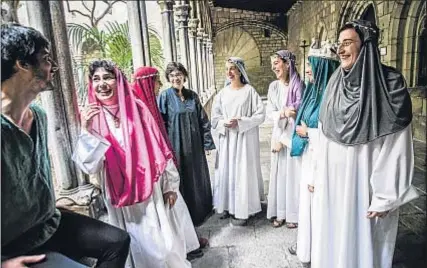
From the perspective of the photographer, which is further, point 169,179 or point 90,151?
point 169,179

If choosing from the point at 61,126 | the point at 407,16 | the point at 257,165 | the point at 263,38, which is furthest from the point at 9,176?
the point at 263,38

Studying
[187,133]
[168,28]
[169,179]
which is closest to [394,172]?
[169,179]

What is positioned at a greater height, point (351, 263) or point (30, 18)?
point (30, 18)

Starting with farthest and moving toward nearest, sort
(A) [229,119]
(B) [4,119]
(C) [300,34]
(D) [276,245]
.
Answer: (C) [300,34]
(A) [229,119]
(D) [276,245]
(B) [4,119]

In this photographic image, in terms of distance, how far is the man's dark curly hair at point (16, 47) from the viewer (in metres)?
0.87

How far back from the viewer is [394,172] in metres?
1.33

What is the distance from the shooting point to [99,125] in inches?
57.9

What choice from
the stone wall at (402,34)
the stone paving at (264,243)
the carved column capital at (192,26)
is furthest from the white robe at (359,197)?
the carved column capital at (192,26)

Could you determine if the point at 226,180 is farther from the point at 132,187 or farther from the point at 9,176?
the point at 9,176

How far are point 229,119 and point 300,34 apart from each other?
1146 cm

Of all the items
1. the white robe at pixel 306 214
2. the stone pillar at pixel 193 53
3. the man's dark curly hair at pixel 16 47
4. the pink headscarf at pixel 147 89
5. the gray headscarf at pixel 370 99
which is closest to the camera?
the man's dark curly hair at pixel 16 47

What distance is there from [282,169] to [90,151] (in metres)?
1.59

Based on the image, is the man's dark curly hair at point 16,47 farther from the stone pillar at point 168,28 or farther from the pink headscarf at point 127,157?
the stone pillar at point 168,28

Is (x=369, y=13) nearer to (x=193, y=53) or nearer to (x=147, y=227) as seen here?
(x=193, y=53)
